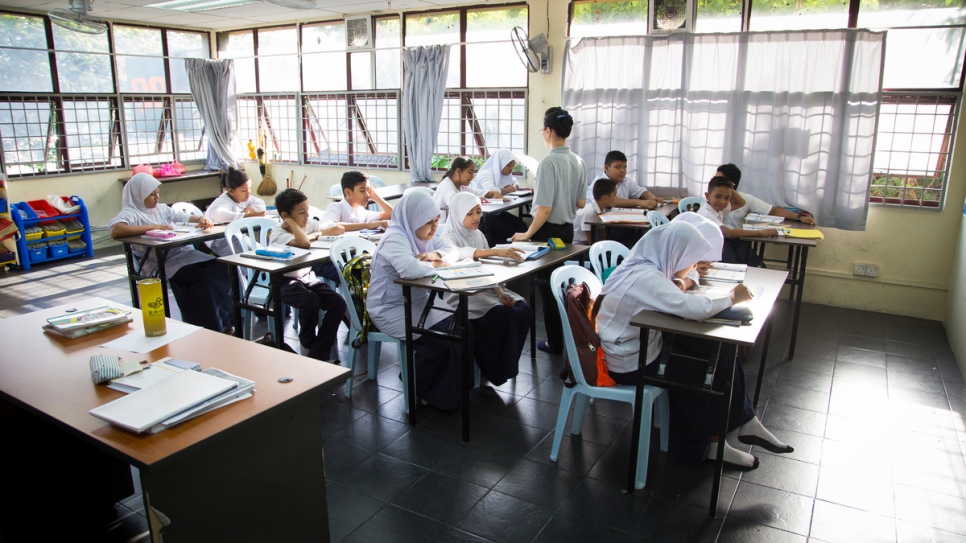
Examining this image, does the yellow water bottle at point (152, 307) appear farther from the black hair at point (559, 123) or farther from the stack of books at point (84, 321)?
the black hair at point (559, 123)

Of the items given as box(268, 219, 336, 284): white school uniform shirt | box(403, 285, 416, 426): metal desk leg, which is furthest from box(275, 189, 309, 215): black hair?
box(403, 285, 416, 426): metal desk leg

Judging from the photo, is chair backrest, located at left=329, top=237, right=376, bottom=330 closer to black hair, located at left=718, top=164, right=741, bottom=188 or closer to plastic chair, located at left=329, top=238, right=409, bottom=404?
plastic chair, located at left=329, top=238, right=409, bottom=404

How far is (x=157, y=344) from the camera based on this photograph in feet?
7.04

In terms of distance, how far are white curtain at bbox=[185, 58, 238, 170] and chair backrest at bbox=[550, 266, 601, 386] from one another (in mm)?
6806

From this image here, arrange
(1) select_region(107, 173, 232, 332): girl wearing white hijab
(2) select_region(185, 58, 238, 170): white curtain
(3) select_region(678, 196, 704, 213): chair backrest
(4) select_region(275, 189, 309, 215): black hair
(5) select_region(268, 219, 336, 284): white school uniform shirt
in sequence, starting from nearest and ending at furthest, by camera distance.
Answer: (5) select_region(268, 219, 336, 284): white school uniform shirt
(4) select_region(275, 189, 309, 215): black hair
(1) select_region(107, 173, 232, 332): girl wearing white hijab
(3) select_region(678, 196, 704, 213): chair backrest
(2) select_region(185, 58, 238, 170): white curtain

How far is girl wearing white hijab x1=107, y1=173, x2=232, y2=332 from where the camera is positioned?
4277mm

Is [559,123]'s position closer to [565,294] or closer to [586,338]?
[565,294]

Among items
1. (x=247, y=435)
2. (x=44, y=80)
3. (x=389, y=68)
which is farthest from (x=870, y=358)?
(x=44, y=80)

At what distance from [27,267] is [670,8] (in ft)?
21.5

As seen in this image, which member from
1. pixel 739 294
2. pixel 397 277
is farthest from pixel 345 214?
pixel 739 294

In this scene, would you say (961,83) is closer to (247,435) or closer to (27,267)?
(247,435)

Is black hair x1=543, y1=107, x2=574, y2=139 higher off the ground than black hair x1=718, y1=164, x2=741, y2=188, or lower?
higher

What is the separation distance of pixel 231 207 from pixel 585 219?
8.87 ft

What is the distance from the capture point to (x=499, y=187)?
630 cm
